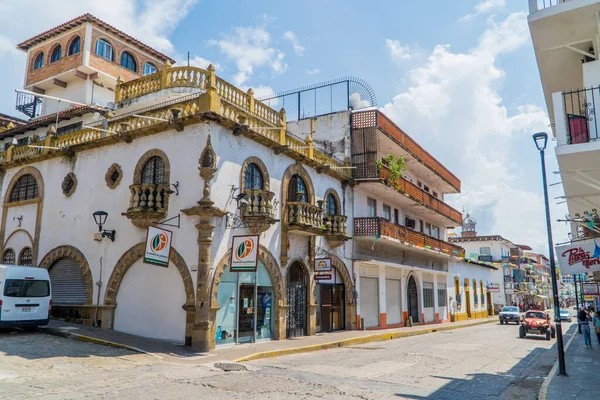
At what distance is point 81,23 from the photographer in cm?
2644

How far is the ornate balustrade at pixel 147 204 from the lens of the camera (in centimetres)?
1555

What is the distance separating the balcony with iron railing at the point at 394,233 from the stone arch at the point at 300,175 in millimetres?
4146

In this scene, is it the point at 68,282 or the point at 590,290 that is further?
the point at 590,290

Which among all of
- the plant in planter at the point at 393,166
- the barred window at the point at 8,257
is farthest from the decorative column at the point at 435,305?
the barred window at the point at 8,257

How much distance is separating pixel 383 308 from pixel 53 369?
726 inches

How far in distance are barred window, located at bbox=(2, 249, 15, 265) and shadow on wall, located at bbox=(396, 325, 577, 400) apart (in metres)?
18.7

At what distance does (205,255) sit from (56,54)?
66.2 feet

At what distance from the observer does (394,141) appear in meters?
26.5

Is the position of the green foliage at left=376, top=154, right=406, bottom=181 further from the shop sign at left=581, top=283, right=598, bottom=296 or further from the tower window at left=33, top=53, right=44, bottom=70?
the shop sign at left=581, top=283, right=598, bottom=296

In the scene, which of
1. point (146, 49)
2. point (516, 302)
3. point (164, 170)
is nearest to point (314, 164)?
point (164, 170)

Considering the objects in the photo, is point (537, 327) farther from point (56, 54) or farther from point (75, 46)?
point (56, 54)

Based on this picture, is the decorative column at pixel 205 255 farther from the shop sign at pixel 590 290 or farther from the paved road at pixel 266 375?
the shop sign at pixel 590 290

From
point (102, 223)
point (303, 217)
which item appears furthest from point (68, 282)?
point (303, 217)

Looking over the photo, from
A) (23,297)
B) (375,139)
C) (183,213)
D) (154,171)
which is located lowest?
(23,297)
